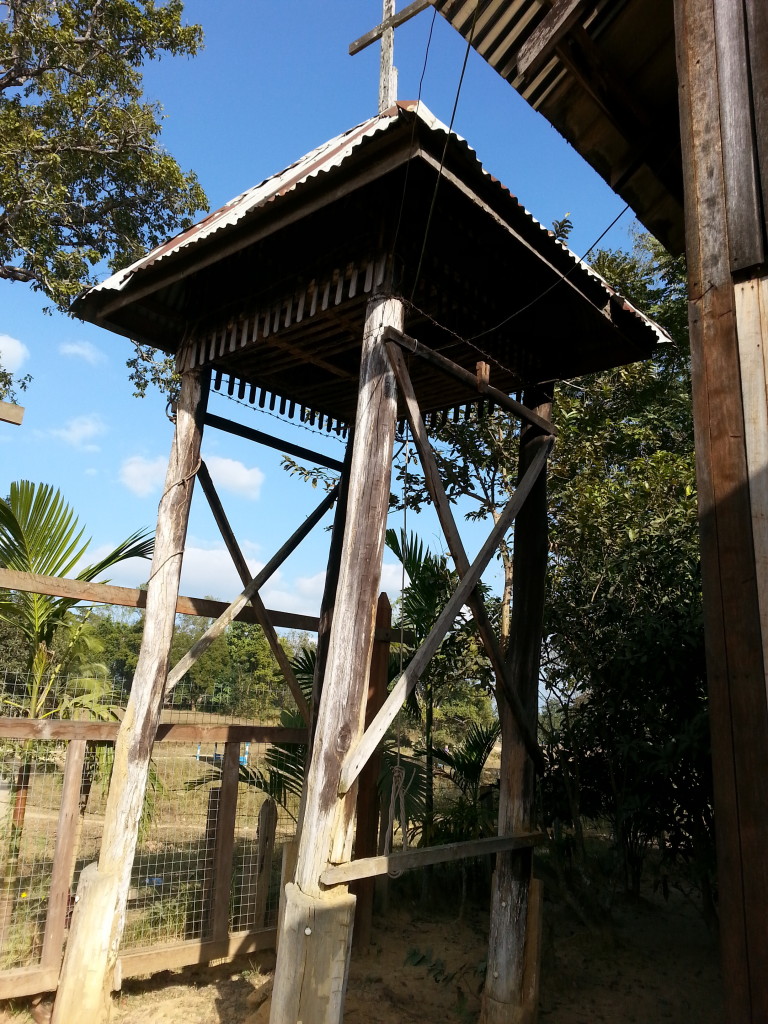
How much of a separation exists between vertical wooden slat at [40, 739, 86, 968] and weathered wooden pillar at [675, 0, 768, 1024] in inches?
129

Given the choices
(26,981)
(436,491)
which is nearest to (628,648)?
(436,491)

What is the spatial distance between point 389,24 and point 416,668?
11.2 feet

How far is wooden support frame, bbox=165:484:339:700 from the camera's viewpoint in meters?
4.35

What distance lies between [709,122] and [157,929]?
5.05 meters

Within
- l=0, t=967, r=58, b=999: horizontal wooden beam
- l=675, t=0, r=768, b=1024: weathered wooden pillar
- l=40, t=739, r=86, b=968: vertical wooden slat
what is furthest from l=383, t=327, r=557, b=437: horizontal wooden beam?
l=0, t=967, r=58, b=999: horizontal wooden beam

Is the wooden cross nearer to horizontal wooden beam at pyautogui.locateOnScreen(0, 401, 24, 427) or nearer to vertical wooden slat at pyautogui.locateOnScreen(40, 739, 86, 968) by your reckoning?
horizontal wooden beam at pyautogui.locateOnScreen(0, 401, 24, 427)

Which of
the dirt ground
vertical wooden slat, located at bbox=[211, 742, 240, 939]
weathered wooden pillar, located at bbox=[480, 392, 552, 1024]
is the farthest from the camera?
vertical wooden slat, located at bbox=[211, 742, 240, 939]

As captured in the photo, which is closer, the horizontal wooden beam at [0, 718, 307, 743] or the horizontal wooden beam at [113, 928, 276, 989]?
the horizontal wooden beam at [0, 718, 307, 743]

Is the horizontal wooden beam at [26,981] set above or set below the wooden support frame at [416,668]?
below

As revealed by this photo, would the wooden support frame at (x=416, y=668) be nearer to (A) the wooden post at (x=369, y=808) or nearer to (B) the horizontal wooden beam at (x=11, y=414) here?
(A) the wooden post at (x=369, y=808)

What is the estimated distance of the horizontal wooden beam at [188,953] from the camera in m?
3.88

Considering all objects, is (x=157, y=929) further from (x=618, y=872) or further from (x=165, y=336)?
(x=165, y=336)

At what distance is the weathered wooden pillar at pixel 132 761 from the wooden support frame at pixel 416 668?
161cm

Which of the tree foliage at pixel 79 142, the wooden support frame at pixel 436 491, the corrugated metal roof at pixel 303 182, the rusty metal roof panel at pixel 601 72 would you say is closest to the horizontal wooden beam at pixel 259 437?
the corrugated metal roof at pixel 303 182
